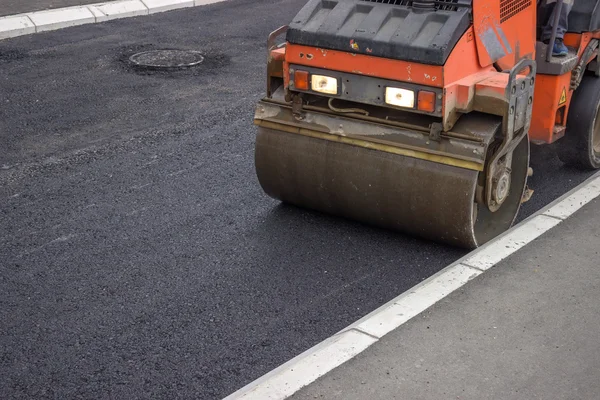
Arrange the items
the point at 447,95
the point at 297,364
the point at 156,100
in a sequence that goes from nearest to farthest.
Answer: the point at 297,364 < the point at 447,95 < the point at 156,100

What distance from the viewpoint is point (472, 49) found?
18.7 feet

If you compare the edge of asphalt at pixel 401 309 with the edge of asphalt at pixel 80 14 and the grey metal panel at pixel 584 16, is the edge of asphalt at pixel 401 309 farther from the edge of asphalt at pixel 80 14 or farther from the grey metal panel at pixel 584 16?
the edge of asphalt at pixel 80 14

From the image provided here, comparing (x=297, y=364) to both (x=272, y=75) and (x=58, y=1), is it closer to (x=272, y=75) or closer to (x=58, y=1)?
(x=272, y=75)

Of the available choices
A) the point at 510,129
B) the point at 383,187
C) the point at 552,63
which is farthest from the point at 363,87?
the point at 552,63

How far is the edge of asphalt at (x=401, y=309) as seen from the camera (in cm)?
456

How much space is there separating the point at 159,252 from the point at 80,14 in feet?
24.9

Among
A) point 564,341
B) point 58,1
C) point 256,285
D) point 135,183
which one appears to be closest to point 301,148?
point 256,285

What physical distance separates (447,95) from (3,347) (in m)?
3.05

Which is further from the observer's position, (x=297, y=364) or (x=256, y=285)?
(x=256, y=285)

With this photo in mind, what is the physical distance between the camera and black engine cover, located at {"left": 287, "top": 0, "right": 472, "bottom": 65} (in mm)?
5457

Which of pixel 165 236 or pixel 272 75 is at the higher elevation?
pixel 272 75

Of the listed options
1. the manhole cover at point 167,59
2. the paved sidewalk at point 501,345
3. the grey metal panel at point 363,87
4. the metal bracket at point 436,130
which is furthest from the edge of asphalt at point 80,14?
the paved sidewalk at point 501,345

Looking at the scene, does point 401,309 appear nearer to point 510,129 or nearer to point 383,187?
point 383,187

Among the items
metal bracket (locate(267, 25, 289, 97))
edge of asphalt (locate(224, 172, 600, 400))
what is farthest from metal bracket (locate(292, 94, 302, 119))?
edge of asphalt (locate(224, 172, 600, 400))
